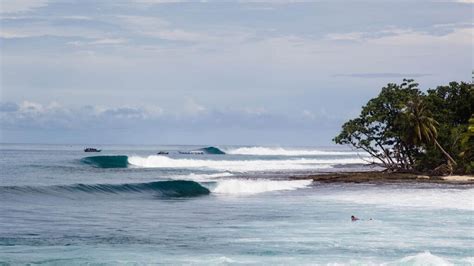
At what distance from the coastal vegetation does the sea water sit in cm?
963

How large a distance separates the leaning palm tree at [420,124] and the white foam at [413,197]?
458 inches

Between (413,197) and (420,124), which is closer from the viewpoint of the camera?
(413,197)

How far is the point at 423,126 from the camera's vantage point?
176ft

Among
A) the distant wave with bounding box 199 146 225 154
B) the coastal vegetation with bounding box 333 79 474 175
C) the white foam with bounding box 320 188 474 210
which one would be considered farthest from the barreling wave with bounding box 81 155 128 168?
the distant wave with bounding box 199 146 225 154

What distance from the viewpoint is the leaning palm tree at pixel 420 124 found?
176 feet

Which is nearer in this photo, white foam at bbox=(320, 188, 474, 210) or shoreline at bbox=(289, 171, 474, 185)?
white foam at bbox=(320, 188, 474, 210)

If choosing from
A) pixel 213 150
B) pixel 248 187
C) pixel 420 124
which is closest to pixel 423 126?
pixel 420 124

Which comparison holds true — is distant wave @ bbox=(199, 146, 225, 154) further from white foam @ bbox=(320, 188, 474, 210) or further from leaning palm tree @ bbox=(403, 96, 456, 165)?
white foam @ bbox=(320, 188, 474, 210)

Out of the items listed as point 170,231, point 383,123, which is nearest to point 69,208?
point 170,231

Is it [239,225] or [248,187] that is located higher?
[248,187]

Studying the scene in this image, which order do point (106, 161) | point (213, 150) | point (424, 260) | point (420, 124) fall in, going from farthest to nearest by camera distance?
point (213, 150)
point (106, 161)
point (420, 124)
point (424, 260)

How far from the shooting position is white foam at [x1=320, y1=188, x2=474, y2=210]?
107 ft

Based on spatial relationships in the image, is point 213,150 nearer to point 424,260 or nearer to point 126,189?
point 126,189

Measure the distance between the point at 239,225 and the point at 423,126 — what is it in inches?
1205
